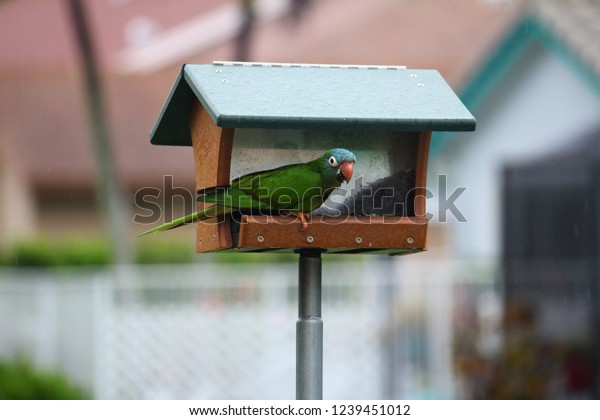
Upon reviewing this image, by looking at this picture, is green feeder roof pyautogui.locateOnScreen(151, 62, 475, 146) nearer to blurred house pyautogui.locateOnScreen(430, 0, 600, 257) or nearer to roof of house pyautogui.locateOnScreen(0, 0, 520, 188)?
blurred house pyautogui.locateOnScreen(430, 0, 600, 257)

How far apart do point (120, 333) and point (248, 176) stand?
22.6ft

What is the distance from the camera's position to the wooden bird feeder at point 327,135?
364cm

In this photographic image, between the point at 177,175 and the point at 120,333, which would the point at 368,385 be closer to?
the point at 120,333

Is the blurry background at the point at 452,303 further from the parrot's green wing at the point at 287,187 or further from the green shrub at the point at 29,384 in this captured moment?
the parrot's green wing at the point at 287,187

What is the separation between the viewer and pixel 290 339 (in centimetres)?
1021

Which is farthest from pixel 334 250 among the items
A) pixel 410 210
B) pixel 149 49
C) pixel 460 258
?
pixel 149 49

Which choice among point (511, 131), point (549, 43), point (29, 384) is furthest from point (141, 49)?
point (549, 43)

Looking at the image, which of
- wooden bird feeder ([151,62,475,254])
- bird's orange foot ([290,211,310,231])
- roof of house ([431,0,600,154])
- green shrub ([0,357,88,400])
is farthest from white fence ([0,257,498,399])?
bird's orange foot ([290,211,310,231])

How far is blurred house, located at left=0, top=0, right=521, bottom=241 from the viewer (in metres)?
25.0

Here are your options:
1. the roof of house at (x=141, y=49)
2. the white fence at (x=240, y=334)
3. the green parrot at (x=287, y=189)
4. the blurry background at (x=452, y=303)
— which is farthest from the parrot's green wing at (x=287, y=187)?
the roof of house at (x=141, y=49)

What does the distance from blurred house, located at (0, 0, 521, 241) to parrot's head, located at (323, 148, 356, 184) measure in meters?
19.8

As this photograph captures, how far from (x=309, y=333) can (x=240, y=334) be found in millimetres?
6694

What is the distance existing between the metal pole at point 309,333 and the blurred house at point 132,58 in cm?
1965

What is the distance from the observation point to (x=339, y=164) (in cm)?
360
